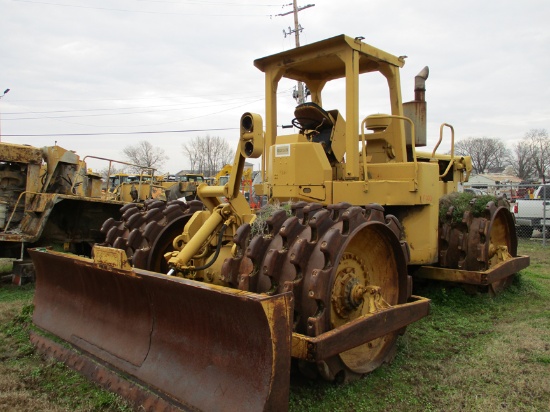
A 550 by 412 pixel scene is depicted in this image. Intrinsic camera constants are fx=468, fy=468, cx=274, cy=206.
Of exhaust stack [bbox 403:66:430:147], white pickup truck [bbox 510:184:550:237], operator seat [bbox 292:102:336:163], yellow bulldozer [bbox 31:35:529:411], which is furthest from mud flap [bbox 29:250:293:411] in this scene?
white pickup truck [bbox 510:184:550:237]

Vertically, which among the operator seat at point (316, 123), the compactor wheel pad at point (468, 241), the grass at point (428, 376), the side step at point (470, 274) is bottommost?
the grass at point (428, 376)

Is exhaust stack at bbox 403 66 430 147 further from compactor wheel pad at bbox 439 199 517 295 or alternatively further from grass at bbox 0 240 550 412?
grass at bbox 0 240 550 412

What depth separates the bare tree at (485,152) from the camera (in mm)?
85500

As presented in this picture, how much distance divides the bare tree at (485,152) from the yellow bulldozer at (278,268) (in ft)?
284

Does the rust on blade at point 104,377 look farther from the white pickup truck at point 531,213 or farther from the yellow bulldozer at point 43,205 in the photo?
the white pickup truck at point 531,213

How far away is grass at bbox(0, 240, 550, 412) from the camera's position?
3484mm

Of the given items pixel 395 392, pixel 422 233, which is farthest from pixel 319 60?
pixel 395 392

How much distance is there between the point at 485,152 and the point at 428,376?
9106 centimetres

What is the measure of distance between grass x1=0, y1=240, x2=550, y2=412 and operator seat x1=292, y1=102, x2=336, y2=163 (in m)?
2.27

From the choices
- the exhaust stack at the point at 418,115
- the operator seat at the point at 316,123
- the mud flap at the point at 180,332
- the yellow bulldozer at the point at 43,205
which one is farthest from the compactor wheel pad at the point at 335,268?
the yellow bulldozer at the point at 43,205

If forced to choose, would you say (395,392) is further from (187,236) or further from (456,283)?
(456,283)

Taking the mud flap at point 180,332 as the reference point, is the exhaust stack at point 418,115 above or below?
above

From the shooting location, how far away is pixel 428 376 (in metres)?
3.96

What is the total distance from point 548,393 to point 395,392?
3.86ft
